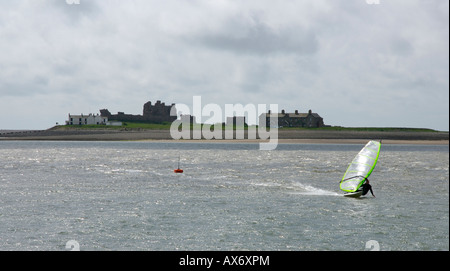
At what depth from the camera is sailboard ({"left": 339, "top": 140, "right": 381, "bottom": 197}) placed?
3020cm

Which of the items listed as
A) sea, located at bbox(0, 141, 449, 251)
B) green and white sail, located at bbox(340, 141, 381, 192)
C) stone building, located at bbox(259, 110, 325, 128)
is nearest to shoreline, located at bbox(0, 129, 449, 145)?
stone building, located at bbox(259, 110, 325, 128)

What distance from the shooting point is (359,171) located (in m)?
32.2

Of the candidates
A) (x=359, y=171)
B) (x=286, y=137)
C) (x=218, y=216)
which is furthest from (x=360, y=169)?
(x=286, y=137)

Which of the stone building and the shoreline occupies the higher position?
the stone building

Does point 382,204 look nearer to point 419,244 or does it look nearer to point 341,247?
point 419,244

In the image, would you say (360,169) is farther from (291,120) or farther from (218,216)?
(291,120)

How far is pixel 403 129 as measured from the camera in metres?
188

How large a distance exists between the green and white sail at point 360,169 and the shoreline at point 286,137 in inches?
4241

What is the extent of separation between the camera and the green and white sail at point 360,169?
30.6 meters

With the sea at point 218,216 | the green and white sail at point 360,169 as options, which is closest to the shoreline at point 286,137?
the green and white sail at point 360,169

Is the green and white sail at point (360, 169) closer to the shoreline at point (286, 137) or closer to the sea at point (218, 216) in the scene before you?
the sea at point (218, 216)

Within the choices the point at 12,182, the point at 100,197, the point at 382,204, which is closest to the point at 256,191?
the point at 382,204

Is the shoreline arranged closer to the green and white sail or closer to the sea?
the green and white sail

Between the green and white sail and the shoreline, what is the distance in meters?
108
